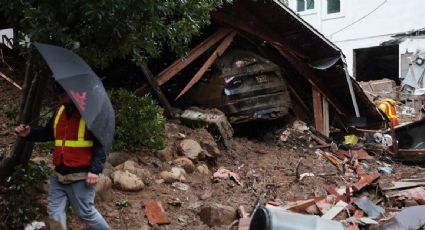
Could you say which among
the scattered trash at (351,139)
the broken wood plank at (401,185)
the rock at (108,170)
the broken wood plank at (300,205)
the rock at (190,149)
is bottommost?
the scattered trash at (351,139)

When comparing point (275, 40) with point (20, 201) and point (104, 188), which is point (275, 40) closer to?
point (104, 188)

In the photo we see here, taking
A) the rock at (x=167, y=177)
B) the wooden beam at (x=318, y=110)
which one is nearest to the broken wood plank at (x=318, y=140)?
the wooden beam at (x=318, y=110)

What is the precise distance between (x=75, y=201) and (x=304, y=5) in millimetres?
19680

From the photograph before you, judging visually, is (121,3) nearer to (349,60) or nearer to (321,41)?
(321,41)

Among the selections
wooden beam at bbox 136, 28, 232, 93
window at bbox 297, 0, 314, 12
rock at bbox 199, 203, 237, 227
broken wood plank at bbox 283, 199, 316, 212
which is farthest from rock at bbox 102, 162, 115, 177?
window at bbox 297, 0, 314, 12

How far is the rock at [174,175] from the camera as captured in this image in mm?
6121

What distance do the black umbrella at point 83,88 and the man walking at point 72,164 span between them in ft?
0.77

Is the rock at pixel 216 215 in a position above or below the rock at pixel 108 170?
below

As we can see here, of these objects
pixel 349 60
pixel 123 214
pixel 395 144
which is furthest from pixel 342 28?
pixel 123 214

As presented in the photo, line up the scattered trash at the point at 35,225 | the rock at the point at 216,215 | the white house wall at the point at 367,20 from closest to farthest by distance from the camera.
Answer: the scattered trash at the point at 35,225, the rock at the point at 216,215, the white house wall at the point at 367,20

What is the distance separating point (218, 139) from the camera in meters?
7.82

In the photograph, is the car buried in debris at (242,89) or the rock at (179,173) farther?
the car buried in debris at (242,89)

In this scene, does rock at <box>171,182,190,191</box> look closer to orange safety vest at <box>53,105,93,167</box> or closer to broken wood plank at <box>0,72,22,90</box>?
orange safety vest at <box>53,105,93,167</box>

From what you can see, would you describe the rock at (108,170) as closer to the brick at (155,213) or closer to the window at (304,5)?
the brick at (155,213)
